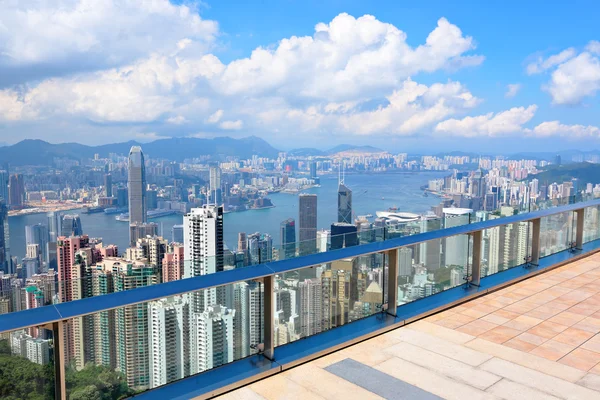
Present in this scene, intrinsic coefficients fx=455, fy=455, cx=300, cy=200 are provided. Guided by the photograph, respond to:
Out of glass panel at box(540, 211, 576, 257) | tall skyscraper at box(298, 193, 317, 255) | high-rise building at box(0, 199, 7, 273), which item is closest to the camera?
glass panel at box(540, 211, 576, 257)

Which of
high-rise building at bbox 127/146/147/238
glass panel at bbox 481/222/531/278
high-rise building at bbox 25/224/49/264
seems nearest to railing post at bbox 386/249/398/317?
glass panel at bbox 481/222/531/278

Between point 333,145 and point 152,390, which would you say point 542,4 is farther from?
point 152,390

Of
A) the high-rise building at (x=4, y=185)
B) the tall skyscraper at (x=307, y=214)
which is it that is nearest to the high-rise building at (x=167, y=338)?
the tall skyscraper at (x=307, y=214)

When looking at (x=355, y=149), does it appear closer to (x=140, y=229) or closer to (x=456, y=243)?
(x=140, y=229)

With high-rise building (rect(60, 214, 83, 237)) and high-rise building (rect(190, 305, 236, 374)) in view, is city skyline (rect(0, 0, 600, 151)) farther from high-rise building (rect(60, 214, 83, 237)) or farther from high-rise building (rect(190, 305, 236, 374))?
high-rise building (rect(190, 305, 236, 374))

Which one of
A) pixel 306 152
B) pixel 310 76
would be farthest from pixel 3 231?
pixel 310 76

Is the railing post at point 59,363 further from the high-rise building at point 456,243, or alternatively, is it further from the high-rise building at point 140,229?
the high-rise building at point 140,229
